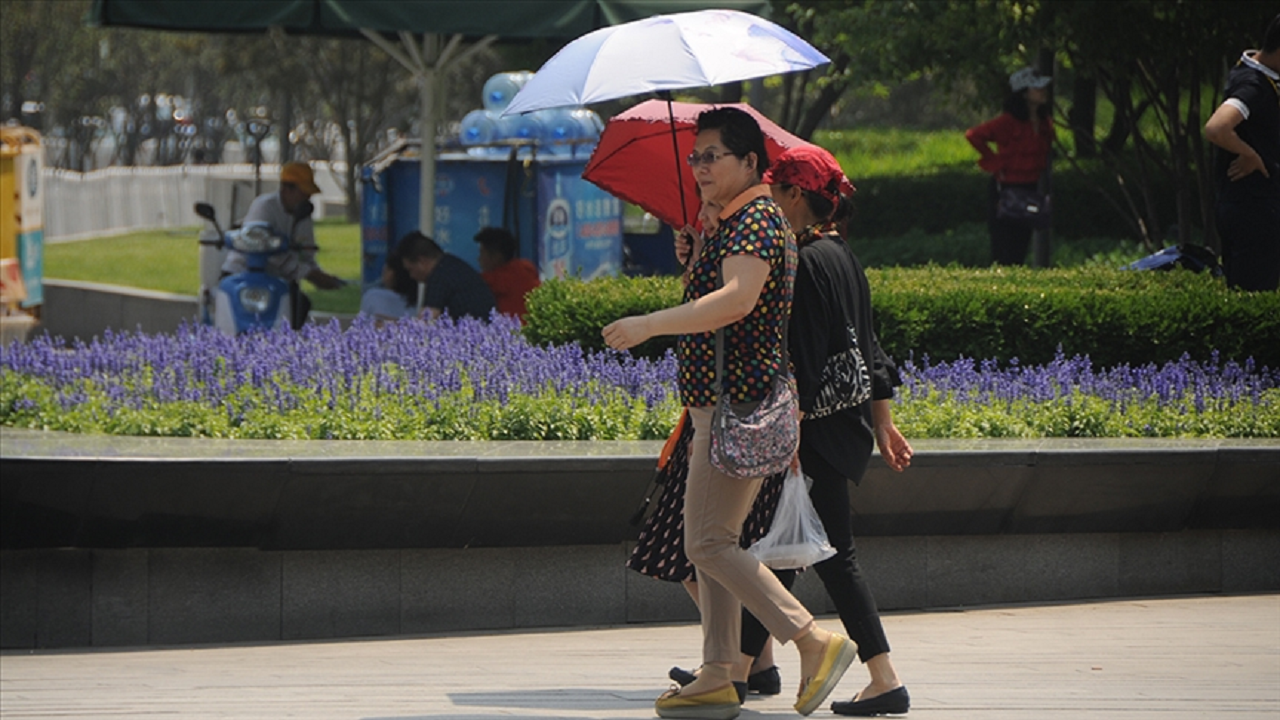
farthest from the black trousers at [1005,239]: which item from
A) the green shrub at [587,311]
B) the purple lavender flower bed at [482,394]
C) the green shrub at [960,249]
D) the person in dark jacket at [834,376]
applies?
the person in dark jacket at [834,376]

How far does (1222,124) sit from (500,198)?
627 cm

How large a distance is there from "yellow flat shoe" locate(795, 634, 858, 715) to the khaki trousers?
11 cm

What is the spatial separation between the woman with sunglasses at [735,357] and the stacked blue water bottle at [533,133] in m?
8.45

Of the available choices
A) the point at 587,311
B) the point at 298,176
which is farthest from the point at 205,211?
the point at 587,311

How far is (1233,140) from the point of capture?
8.70 m

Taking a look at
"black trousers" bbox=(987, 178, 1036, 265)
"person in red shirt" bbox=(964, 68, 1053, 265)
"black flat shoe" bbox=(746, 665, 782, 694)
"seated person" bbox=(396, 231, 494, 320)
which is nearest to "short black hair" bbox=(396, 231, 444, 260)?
"seated person" bbox=(396, 231, 494, 320)

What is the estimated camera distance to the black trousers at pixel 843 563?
518cm

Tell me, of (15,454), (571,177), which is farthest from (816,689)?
(571,177)

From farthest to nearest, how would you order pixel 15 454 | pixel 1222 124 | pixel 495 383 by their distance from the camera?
pixel 1222 124
pixel 495 383
pixel 15 454

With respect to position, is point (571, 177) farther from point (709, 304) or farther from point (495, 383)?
point (709, 304)

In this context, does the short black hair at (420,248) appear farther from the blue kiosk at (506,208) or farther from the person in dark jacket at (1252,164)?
the person in dark jacket at (1252,164)

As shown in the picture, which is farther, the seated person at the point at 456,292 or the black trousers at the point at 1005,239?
the black trousers at the point at 1005,239

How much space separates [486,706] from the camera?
17.8 feet

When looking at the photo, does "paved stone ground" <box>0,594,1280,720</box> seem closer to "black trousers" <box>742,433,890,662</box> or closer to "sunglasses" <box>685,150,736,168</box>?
"black trousers" <box>742,433,890,662</box>
